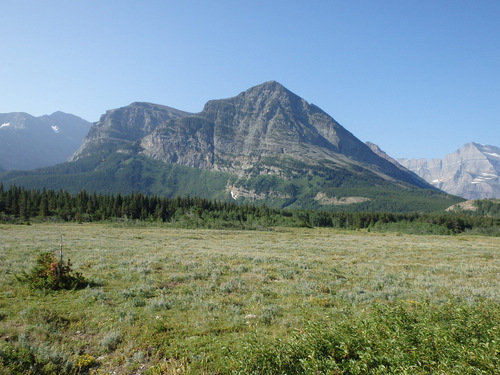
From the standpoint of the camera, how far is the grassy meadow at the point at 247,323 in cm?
609

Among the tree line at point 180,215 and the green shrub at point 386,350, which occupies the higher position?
the green shrub at point 386,350

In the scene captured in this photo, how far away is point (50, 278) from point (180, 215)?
9802cm

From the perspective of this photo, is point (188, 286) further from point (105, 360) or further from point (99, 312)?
point (105, 360)

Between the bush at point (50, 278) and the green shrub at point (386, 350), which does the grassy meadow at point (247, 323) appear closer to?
the green shrub at point (386, 350)

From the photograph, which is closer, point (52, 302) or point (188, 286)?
point (52, 302)

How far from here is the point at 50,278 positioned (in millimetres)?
14219

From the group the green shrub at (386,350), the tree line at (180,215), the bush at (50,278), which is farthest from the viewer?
the tree line at (180,215)

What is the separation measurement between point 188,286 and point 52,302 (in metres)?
6.42

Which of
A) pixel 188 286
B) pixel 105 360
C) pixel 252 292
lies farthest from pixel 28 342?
pixel 252 292

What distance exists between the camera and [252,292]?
15.0 meters

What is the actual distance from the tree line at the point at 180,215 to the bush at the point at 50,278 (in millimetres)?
78830

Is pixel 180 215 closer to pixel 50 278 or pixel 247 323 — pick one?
pixel 50 278

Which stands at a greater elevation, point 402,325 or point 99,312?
point 402,325

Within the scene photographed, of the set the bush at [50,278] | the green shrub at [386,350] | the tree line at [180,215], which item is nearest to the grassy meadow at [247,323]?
the green shrub at [386,350]
